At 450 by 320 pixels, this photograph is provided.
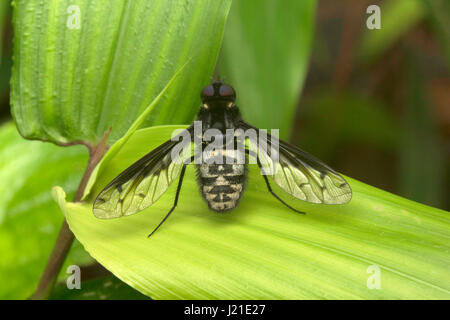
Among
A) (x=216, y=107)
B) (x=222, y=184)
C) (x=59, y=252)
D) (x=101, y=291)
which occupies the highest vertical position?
(x=216, y=107)

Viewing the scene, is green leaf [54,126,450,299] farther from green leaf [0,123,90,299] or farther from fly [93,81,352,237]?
green leaf [0,123,90,299]

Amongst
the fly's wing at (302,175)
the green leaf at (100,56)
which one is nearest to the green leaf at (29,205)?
the green leaf at (100,56)

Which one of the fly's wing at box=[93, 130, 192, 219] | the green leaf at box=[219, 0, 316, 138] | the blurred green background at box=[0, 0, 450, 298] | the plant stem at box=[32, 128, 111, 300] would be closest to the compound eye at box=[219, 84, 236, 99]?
the fly's wing at box=[93, 130, 192, 219]

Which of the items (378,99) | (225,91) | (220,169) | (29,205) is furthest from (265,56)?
(378,99)

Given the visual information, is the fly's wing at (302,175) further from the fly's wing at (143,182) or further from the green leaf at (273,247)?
the fly's wing at (143,182)

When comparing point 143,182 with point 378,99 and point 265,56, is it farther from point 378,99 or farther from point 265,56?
point 378,99

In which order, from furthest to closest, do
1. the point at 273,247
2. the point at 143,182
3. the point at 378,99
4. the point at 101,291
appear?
the point at 378,99
the point at 101,291
the point at 143,182
the point at 273,247

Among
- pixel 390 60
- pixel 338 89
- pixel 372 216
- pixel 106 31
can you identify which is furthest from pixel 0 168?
pixel 390 60
